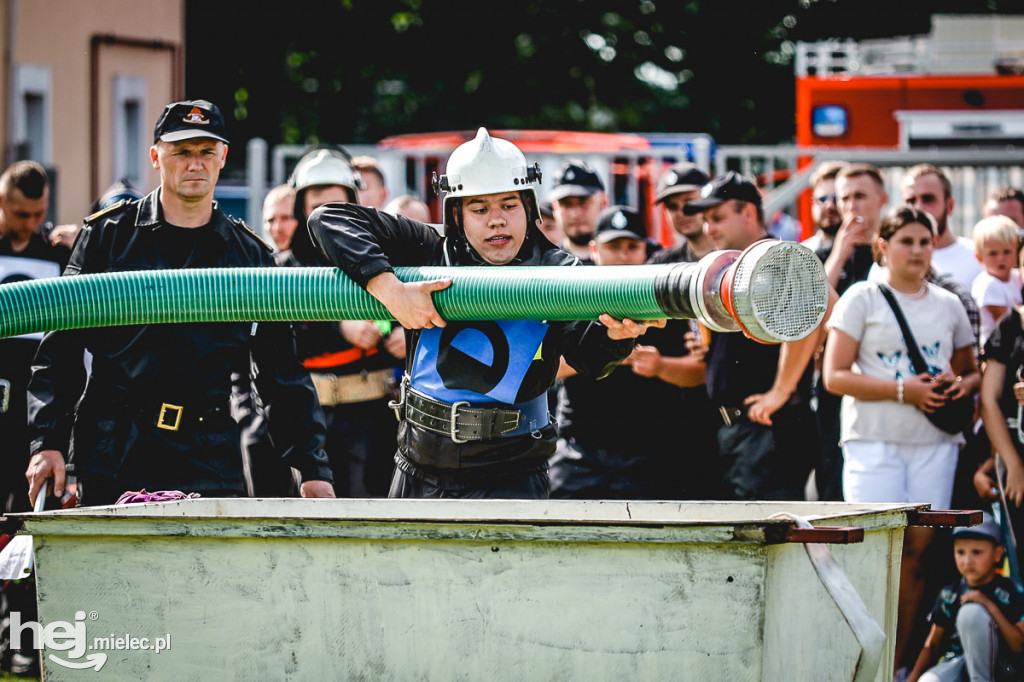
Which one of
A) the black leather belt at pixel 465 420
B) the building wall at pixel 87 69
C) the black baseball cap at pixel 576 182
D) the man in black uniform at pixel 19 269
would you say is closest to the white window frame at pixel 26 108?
the building wall at pixel 87 69

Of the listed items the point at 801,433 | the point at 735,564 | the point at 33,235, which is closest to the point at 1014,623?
the point at 801,433

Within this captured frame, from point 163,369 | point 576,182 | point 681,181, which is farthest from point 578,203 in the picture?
point 163,369

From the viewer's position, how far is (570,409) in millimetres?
6363

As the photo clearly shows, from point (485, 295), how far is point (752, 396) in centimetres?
224

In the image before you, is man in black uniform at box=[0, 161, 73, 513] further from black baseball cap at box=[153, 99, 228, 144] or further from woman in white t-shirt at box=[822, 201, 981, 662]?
woman in white t-shirt at box=[822, 201, 981, 662]

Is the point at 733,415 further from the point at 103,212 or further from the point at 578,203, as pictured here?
the point at 103,212

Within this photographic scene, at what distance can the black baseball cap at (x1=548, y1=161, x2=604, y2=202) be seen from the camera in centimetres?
728

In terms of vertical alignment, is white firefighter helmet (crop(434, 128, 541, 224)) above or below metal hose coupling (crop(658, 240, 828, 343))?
above

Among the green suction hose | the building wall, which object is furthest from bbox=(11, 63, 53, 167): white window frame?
the green suction hose

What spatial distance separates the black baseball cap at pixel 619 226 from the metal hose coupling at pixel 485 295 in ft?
8.00

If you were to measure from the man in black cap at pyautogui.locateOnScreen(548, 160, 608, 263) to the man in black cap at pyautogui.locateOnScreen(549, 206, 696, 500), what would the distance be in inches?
45.1

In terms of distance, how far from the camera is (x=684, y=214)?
21.3ft

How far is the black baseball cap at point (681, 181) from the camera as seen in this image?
22.4 ft

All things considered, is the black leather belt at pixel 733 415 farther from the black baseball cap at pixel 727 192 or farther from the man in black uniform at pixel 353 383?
the man in black uniform at pixel 353 383
